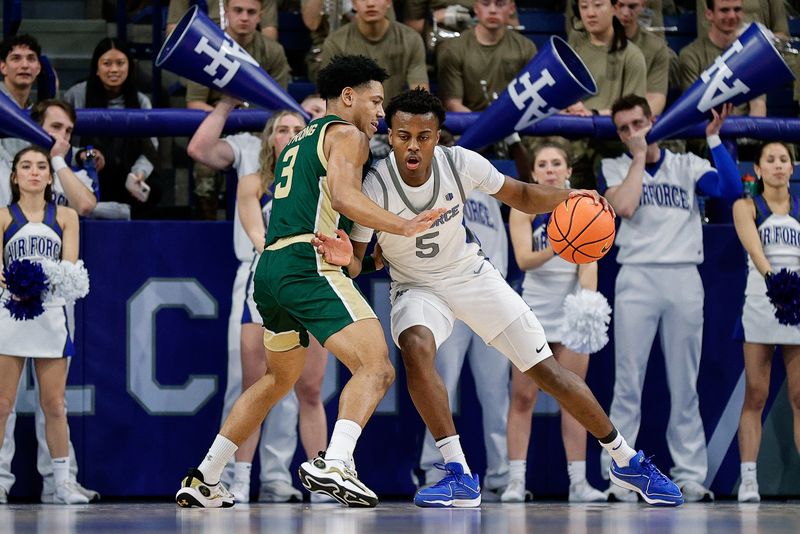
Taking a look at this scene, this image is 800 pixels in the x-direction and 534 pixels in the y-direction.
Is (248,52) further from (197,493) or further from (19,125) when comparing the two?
(197,493)

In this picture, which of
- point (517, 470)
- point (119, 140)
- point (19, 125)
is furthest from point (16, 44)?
point (517, 470)

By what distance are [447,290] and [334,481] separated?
4.96 ft

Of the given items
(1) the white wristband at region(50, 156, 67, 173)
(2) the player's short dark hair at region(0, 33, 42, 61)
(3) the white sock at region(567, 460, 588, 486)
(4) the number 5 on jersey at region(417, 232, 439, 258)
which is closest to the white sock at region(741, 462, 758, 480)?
(3) the white sock at region(567, 460, 588, 486)

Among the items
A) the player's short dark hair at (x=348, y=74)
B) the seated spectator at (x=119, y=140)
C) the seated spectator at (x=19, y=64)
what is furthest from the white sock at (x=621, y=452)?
the seated spectator at (x=19, y=64)

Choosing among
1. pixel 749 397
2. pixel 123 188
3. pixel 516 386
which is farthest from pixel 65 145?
pixel 749 397

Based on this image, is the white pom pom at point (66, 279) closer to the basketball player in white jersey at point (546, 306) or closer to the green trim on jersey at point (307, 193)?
the green trim on jersey at point (307, 193)

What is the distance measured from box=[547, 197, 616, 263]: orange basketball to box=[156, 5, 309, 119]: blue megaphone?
8.03 feet

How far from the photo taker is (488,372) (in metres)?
8.79

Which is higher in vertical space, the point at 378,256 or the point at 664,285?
the point at 378,256

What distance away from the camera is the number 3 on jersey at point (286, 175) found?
6.37m

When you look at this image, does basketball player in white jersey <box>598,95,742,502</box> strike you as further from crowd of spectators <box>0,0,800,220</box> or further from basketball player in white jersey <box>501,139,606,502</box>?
crowd of spectators <box>0,0,800,220</box>

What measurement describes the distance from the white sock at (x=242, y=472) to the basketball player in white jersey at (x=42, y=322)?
0.97 meters

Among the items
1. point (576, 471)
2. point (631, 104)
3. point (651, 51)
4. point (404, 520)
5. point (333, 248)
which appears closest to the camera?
point (404, 520)

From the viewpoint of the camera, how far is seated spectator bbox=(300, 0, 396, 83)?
10508 mm
